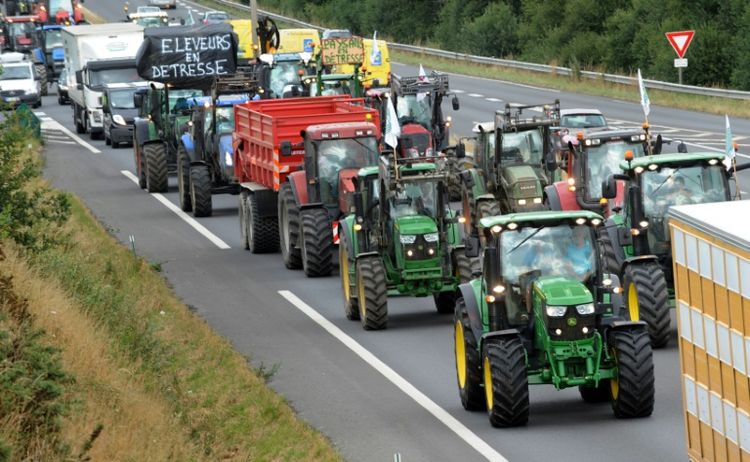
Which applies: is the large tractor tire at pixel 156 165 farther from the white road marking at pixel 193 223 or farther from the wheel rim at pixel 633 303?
the wheel rim at pixel 633 303

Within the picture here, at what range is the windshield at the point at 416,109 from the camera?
123ft

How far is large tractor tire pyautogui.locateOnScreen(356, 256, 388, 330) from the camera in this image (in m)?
23.0

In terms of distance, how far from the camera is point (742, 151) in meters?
42.1

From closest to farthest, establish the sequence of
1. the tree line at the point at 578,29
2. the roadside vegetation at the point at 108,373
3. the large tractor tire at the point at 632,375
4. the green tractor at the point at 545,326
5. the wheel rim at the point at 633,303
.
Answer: the roadside vegetation at the point at 108,373 → the large tractor tire at the point at 632,375 → the green tractor at the point at 545,326 → the wheel rim at the point at 633,303 → the tree line at the point at 578,29

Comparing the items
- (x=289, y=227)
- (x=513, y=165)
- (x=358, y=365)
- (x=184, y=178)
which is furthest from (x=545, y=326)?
(x=184, y=178)

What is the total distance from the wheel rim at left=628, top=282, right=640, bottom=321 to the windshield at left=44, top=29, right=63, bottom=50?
59.1m

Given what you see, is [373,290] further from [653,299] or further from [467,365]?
[467,365]

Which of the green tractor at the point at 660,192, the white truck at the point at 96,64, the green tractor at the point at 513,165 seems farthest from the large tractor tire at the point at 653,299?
the white truck at the point at 96,64

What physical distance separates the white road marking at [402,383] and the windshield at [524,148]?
550cm

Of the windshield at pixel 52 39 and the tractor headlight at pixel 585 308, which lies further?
the windshield at pixel 52 39

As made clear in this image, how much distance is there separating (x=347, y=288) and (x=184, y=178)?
42.8 feet

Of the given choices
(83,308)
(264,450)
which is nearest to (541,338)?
(264,450)

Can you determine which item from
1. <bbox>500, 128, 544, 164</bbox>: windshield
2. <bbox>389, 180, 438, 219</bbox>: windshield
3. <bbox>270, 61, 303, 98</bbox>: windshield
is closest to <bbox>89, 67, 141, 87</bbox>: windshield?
<bbox>270, 61, 303, 98</bbox>: windshield

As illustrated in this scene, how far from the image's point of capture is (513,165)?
30.4m
